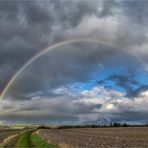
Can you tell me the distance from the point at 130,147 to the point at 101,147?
137 inches

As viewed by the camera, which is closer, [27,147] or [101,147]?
[101,147]

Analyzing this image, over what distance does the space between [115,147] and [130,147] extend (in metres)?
1.81

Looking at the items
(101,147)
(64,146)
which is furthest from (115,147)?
(64,146)

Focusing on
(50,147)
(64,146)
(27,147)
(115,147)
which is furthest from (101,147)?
(27,147)

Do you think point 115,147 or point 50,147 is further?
point 50,147

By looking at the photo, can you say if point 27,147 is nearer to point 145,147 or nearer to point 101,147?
point 101,147

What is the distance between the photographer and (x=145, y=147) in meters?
39.4

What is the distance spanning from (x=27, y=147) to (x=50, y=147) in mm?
3772

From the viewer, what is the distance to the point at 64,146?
37.9 metres

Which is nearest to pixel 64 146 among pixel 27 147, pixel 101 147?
pixel 101 147

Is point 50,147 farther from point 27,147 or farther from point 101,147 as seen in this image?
point 101,147

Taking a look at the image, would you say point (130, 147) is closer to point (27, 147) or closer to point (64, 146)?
point (64, 146)

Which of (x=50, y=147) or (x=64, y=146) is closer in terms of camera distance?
(x=64, y=146)

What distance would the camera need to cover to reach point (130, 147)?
3866 cm
